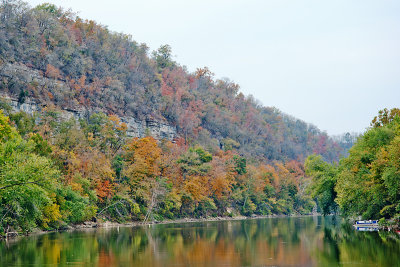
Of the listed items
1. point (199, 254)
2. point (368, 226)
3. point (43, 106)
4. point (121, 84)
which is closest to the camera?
point (199, 254)

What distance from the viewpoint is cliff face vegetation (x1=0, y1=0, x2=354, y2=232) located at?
4228 cm

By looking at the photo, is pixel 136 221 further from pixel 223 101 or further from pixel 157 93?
A: pixel 223 101

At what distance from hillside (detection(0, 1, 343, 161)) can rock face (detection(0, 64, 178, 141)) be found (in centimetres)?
32

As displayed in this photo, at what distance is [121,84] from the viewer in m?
94.9

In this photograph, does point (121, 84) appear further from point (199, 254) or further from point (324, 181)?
point (199, 254)

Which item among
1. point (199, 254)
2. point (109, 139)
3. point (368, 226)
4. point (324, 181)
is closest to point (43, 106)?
point (109, 139)

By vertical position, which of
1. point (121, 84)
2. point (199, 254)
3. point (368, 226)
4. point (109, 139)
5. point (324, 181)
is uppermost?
point (121, 84)

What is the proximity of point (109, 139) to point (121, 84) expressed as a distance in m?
30.1

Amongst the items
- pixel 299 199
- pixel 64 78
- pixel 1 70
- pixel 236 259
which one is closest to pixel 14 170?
pixel 236 259

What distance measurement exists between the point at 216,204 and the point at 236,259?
60212 mm

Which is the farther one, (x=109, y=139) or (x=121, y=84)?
(x=121, y=84)

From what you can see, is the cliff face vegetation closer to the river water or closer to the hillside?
the hillside

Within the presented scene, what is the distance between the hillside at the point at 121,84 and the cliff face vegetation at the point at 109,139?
0.26 metres

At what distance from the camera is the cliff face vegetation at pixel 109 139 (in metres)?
42.3
